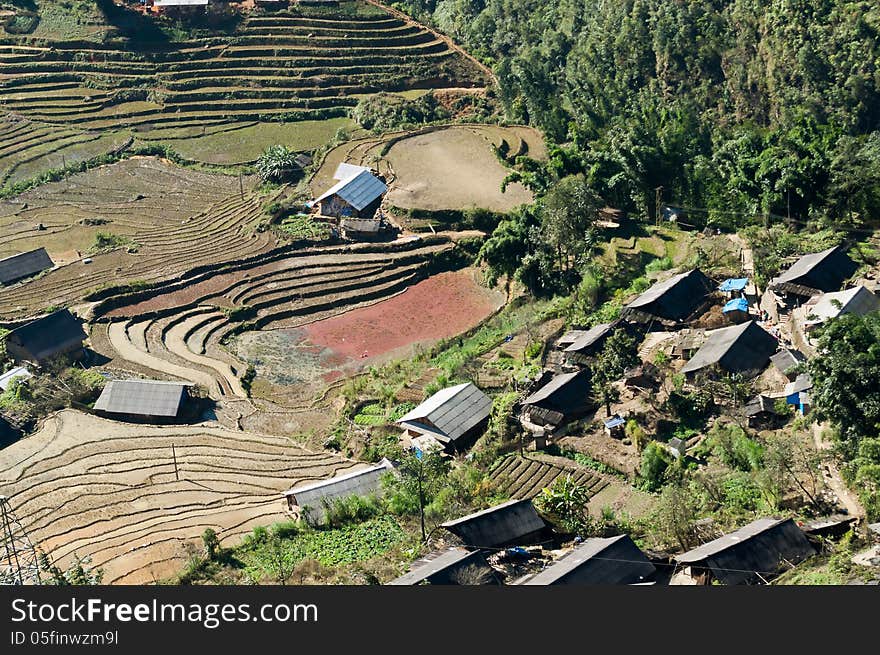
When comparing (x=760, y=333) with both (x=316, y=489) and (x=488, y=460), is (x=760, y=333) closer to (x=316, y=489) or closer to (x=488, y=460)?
(x=488, y=460)

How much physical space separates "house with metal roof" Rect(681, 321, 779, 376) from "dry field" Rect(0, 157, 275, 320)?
20.3m

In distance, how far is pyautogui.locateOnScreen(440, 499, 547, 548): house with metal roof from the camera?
2431 cm

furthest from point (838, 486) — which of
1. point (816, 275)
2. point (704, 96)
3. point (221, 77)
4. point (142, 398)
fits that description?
point (221, 77)

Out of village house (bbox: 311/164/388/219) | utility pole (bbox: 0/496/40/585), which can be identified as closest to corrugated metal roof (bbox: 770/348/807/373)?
utility pole (bbox: 0/496/40/585)

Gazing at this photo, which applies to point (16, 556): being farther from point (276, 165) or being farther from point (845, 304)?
point (276, 165)

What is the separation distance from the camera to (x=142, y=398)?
116 feet

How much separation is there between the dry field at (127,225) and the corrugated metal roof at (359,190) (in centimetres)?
319

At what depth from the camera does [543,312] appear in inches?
1501

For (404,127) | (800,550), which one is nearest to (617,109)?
(404,127)

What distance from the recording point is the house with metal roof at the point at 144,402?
35.2 metres

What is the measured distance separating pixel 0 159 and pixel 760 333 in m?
36.3

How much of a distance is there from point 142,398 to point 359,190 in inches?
594

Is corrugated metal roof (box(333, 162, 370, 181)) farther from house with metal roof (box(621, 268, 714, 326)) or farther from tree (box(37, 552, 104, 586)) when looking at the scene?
tree (box(37, 552, 104, 586))

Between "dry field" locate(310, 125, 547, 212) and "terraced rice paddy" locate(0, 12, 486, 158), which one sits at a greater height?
"terraced rice paddy" locate(0, 12, 486, 158)
